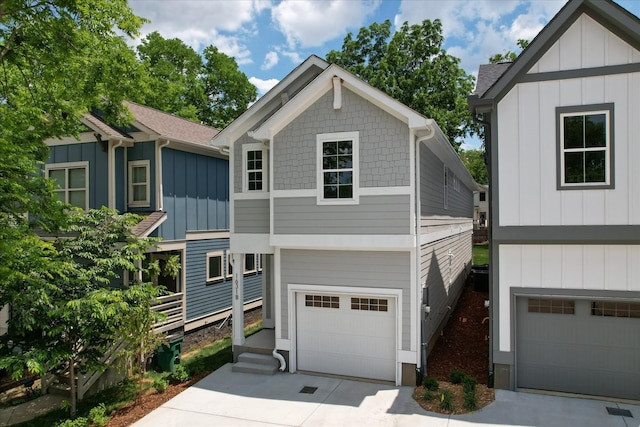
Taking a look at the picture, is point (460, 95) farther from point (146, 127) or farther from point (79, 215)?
point (79, 215)

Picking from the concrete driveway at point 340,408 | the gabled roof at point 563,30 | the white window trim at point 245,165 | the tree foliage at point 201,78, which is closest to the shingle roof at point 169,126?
the white window trim at point 245,165

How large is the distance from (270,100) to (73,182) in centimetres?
746

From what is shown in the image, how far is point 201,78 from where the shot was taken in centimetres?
3616

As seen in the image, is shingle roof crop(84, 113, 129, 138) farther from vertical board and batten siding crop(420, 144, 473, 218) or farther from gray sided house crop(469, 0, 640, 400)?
gray sided house crop(469, 0, 640, 400)

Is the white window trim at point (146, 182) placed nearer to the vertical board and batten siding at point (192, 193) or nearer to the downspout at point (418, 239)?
the vertical board and batten siding at point (192, 193)

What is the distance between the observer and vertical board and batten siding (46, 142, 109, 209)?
45.0 feet

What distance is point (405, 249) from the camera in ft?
31.2

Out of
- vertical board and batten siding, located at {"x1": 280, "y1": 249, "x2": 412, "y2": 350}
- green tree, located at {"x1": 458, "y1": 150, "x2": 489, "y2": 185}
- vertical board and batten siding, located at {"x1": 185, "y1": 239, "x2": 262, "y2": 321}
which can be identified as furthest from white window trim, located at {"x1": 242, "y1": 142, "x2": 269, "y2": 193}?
green tree, located at {"x1": 458, "y1": 150, "x2": 489, "y2": 185}

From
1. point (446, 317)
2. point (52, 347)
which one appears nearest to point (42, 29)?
point (52, 347)

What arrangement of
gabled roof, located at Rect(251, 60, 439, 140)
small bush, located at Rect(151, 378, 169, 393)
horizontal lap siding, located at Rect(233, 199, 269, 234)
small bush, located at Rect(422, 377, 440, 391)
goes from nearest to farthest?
small bush, located at Rect(422, 377, 440, 391), gabled roof, located at Rect(251, 60, 439, 140), small bush, located at Rect(151, 378, 169, 393), horizontal lap siding, located at Rect(233, 199, 269, 234)

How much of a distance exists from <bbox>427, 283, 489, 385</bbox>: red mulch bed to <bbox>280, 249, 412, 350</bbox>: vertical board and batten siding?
1847 mm

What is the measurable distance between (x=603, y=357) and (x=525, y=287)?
196 centimetres

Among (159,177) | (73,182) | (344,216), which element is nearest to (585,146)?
(344,216)

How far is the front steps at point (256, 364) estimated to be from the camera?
1069 cm
